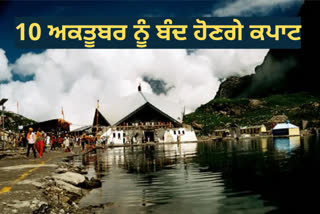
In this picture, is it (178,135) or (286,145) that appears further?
(178,135)

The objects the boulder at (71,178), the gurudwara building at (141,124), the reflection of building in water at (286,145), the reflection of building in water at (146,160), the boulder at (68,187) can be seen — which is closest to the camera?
the boulder at (68,187)

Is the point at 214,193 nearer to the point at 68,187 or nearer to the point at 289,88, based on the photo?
the point at 68,187

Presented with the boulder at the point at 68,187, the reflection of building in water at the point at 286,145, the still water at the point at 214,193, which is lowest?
the reflection of building in water at the point at 286,145

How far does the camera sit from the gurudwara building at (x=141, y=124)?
66.8 meters

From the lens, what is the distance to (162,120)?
7306 centimetres

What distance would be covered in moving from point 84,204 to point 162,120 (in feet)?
214

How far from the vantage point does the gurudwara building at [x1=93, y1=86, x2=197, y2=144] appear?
219ft

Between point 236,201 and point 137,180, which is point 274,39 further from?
point 236,201

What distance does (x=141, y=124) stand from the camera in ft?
232

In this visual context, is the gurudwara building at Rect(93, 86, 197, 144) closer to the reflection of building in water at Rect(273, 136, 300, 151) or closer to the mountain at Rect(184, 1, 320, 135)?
the reflection of building in water at Rect(273, 136, 300, 151)

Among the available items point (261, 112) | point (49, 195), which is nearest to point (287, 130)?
point (49, 195)

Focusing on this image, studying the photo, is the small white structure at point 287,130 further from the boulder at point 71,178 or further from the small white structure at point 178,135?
the boulder at point 71,178

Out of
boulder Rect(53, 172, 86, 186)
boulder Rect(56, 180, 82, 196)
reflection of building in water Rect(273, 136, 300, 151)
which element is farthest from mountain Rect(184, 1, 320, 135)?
boulder Rect(56, 180, 82, 196)

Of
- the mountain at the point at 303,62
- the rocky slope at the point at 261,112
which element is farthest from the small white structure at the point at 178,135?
the mountain at the point at 303,62
